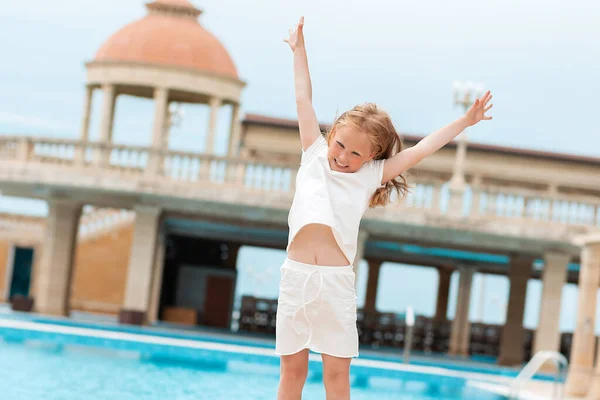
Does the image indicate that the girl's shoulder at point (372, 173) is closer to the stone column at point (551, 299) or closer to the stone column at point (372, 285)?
the stone column at point (551, 299)

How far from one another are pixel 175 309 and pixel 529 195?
45.2ft

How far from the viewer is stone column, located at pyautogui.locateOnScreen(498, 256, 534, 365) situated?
28.0 meters

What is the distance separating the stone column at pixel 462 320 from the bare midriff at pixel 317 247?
27.7 metres

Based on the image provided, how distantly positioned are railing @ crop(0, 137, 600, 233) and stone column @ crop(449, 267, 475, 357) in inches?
308

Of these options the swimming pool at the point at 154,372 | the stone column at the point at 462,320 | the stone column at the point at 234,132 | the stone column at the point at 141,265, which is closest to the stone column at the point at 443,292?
the stone column at the point at 462,320

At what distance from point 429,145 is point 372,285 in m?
31.9

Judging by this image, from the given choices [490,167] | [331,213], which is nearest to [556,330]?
[490,167]

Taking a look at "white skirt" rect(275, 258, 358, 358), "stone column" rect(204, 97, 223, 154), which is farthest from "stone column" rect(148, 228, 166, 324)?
"white skirt" rect(275, 258, 358, 358)

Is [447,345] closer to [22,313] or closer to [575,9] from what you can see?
[22,313]

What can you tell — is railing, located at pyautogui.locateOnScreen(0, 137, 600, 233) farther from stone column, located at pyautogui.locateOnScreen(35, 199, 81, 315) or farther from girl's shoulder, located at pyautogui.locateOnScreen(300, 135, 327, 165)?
girl's shoulder, located at pyautogui.locateOnScreen(300, 135, 327, 165)

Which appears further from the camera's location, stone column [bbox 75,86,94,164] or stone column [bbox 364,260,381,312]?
stone column [bbox 364,260,381,312]

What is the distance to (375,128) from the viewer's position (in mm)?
4242

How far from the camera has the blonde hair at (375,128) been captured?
166 inches

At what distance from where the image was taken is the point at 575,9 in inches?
6658
